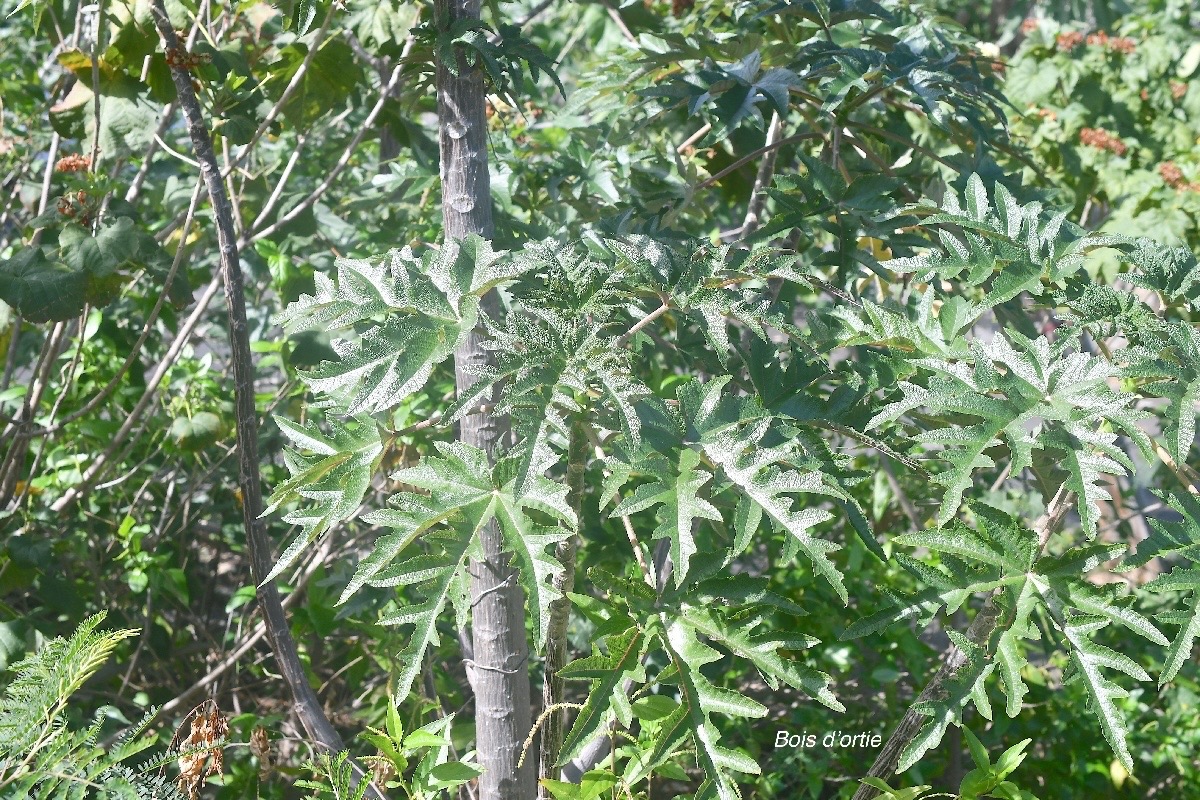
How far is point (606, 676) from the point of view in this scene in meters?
1.19

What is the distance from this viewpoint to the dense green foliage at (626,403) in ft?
3.65

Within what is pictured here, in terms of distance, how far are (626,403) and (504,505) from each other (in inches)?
6.8

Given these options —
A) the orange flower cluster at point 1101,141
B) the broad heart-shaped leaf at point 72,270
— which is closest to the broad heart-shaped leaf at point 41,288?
the broad heart-shaped leaf at point 72,270

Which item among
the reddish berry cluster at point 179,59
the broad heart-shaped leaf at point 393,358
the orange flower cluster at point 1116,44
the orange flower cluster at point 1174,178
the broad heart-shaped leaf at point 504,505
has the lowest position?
the orange flower cluster at point 1174,178

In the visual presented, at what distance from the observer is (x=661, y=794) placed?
2342 mm

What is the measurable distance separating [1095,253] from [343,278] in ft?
6.95

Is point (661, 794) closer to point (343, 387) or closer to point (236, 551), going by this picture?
point (236, 551)

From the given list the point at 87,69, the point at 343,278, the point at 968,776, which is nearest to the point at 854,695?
the point at 968,776

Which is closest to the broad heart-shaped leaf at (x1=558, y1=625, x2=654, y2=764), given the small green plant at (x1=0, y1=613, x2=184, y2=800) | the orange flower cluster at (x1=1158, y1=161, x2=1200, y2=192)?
the small green plant at (x1=0, y1=613, x2=184, y2=800)

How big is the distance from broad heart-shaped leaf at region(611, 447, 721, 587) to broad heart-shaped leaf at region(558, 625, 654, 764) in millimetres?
174

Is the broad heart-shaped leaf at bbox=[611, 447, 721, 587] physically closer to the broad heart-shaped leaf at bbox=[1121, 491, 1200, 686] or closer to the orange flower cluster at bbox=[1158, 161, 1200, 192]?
the broad heart-shaped leaf at bbox=[1121, 491, 1200, 686]

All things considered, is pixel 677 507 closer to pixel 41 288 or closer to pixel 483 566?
pixel 483 566

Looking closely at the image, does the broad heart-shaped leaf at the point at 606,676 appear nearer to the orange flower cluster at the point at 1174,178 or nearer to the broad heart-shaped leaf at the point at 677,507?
the broad heart-shaped leaf at the point at 677,507

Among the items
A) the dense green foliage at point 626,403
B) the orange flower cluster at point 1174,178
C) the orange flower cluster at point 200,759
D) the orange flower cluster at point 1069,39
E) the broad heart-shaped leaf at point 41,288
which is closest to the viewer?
the dense green foliage at point 626,403
